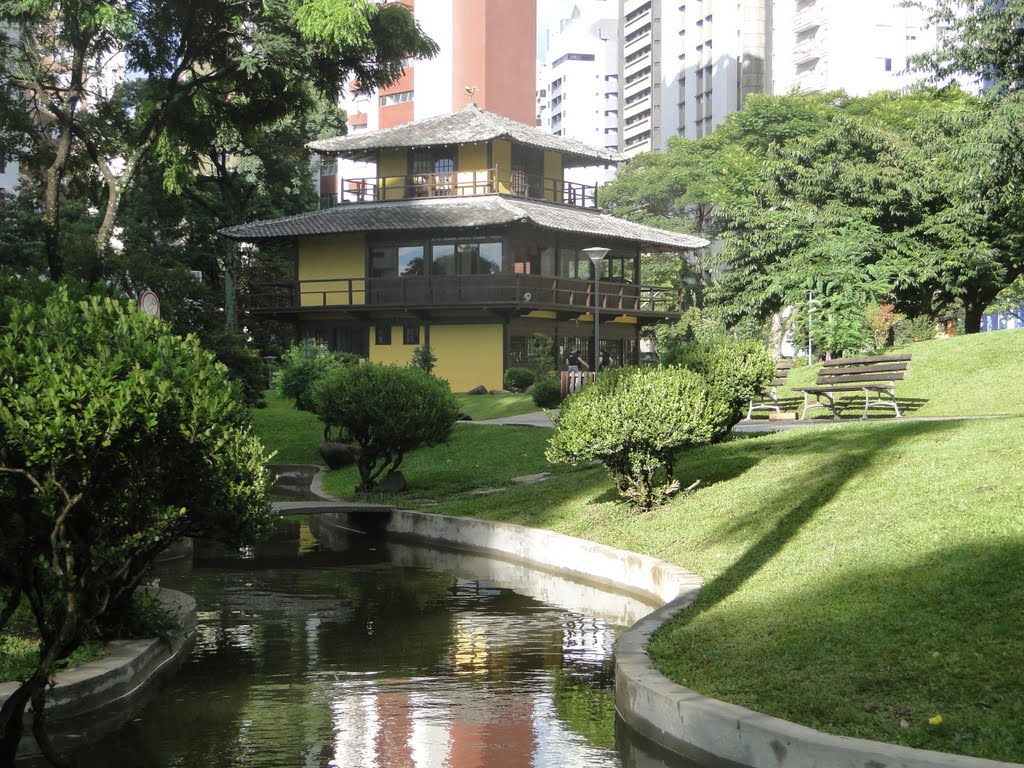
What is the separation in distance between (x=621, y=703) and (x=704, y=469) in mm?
8565

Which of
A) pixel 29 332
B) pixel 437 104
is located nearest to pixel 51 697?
pixel 29 332

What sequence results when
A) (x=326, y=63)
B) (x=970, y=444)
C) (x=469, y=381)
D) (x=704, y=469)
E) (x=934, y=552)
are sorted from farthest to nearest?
(x=469, y=381) < (x=326, y=63) < (x=704, y=469) < (x=970, y=444) < (x=934, y=552)

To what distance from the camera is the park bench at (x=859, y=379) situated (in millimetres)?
21547

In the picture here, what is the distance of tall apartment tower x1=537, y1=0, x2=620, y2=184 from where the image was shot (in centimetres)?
13325

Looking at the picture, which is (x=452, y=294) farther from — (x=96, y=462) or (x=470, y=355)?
(x=96, y=462)

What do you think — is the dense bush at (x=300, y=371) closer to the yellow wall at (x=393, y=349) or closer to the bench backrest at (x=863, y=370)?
the yellow wall at (x=393, y=349)

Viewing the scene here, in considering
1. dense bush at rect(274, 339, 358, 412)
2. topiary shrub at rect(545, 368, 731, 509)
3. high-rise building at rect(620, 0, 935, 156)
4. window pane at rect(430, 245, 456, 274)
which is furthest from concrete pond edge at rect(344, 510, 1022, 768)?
high-rise building at rect(620, 0, 935, 156)

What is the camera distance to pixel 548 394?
34.9m

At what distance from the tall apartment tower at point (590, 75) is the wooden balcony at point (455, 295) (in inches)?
3439

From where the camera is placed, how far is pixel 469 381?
1750 inches

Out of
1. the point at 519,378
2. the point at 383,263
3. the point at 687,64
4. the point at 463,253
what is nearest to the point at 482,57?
the point at 383,263

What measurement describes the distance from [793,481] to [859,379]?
9.74 m

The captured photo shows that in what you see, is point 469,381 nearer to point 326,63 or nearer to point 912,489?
point 326,63

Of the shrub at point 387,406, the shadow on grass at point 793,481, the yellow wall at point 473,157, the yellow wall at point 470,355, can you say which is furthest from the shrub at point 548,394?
the shadow on grass at point 793,481
